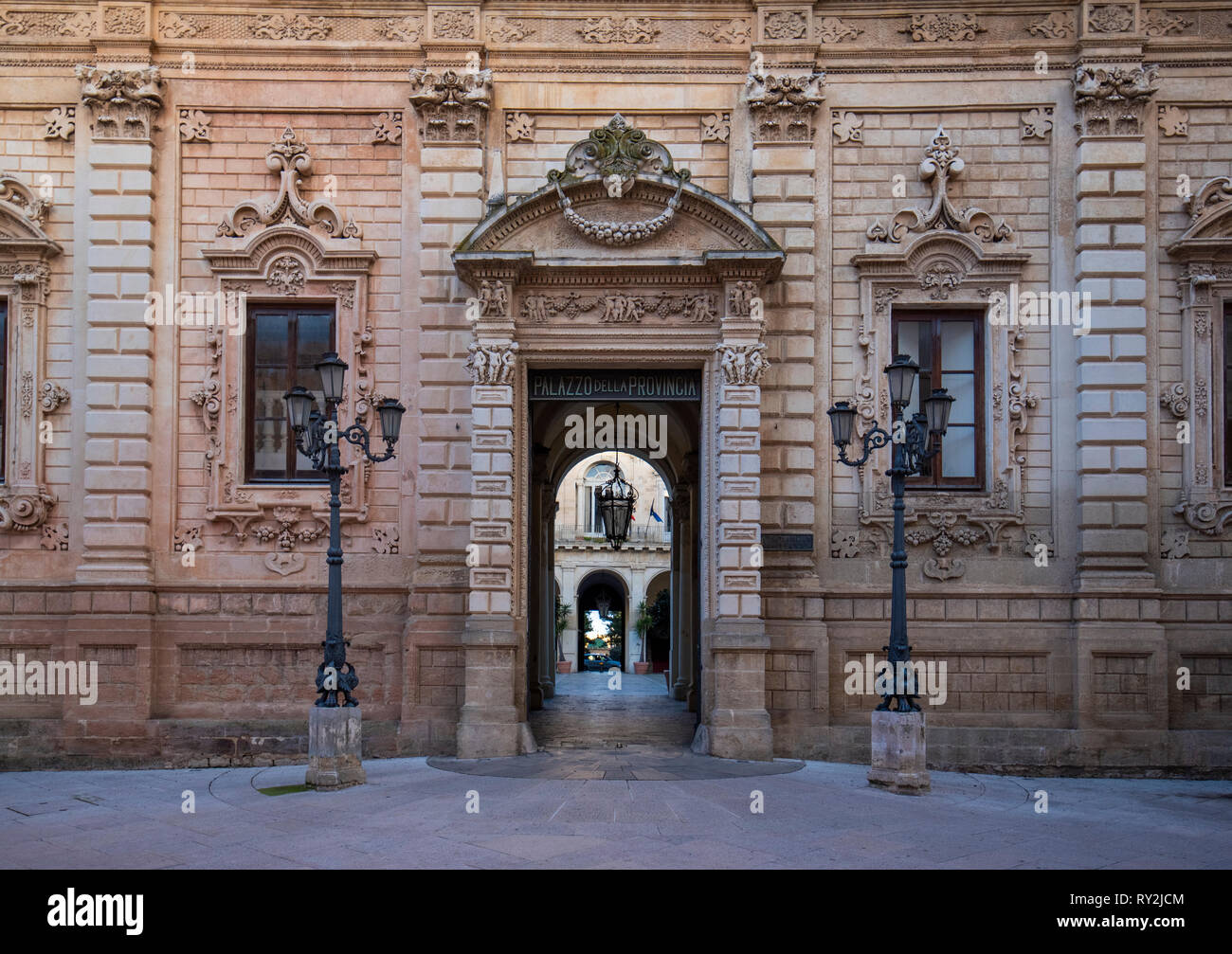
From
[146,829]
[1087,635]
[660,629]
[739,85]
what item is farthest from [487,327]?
[660,629]

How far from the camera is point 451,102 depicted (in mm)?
15570

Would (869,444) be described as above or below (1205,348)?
below

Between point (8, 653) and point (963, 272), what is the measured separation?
13122mm

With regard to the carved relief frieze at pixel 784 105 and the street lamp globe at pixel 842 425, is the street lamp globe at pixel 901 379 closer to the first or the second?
the street lamp globe at pixel 842 425

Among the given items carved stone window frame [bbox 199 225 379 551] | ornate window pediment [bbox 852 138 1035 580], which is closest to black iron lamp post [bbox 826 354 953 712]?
ornate window pediment [bbox 852 138 1035 580]

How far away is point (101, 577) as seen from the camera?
49.5ft

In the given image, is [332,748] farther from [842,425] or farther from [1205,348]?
[1205,348]

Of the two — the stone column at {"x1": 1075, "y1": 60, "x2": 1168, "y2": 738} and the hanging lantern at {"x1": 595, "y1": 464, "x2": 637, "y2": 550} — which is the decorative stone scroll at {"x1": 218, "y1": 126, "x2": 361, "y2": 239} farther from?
the stone column at {"x1": 1075, "y1": 60, "x2": 1168, "y2": 738}

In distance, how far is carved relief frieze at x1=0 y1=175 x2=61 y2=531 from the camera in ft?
50.6

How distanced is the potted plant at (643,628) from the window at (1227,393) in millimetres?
27672

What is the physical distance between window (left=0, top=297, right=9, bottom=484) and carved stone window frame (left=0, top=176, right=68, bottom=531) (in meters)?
0.04

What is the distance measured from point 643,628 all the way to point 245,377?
28.3 metres

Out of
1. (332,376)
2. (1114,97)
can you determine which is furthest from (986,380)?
(332,376)

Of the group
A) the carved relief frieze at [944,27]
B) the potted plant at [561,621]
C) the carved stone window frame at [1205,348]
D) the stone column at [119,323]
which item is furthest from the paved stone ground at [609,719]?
the potted plant at [561,621]
